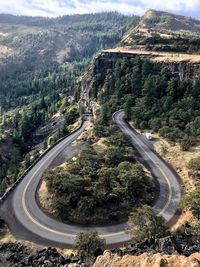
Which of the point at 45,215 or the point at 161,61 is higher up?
the point at 161,61

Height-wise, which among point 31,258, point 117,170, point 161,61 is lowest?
point 117,170

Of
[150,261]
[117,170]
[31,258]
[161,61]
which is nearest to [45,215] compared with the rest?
[31,258]

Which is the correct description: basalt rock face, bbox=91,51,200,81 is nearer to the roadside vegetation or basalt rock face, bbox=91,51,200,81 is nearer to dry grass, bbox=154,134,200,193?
dry grass, bbox=154,134,200,193

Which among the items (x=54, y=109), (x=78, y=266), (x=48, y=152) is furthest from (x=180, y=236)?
(x=54, y=109)

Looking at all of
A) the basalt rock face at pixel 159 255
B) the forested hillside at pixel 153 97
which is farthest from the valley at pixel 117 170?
the forested hillside at pixel 153 97

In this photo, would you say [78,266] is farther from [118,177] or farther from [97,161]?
[97,161]

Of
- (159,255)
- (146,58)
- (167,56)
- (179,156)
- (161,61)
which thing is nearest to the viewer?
(159,255)

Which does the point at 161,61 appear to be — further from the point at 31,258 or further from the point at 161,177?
the point at 31,258
